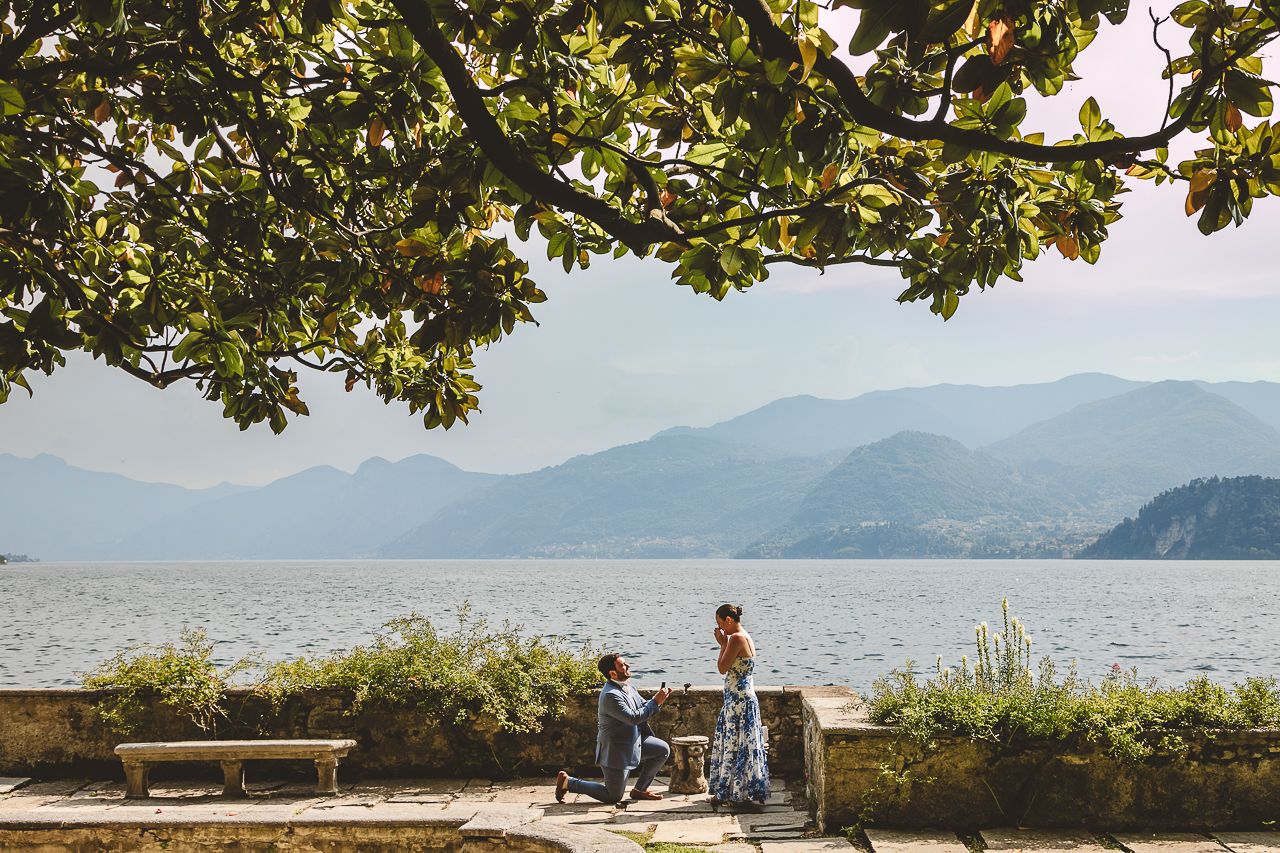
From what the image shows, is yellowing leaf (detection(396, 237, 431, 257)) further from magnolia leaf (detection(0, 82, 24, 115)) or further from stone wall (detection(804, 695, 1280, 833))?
stone wall (detection(804, 695, 1280, 833))

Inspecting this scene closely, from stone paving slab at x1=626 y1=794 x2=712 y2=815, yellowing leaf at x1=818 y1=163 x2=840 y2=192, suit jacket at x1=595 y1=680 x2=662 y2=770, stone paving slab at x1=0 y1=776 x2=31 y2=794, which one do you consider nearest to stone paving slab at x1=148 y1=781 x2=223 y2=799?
stone paving slab at x1=0 y1=776 x2=31 y2=794

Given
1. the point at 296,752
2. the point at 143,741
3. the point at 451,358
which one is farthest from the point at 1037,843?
the point at 143,741

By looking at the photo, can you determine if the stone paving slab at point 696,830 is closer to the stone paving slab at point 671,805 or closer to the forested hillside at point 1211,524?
the stone paving slab at point 671,805

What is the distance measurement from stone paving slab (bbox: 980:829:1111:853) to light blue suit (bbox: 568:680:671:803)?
2808 mm

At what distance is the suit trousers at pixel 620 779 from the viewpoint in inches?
286

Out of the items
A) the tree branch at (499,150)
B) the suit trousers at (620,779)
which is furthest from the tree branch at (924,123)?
the suit trousers at (620,779)

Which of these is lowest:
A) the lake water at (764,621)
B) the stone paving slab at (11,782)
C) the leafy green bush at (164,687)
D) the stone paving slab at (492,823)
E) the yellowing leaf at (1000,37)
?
the lake water at (764,621)

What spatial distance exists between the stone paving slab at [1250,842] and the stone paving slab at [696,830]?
3.15m

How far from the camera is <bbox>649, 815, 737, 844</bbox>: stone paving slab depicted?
6.02m

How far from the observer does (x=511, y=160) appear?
2732 mm

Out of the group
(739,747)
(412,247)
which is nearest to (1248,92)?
(412,247)

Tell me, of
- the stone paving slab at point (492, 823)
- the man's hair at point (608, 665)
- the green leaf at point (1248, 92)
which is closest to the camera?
the green leaf at point (1248, 92)

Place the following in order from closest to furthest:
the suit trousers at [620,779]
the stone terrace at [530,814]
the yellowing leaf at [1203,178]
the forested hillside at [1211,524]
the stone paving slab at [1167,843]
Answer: the yellowing leaf at [1203,178] < the stone terrace at [530,814] < the stone paving slab at [1167,843] < the suit trousers at [620,779] < the forested hillside at [1211,524]

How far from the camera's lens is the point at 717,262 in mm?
2875
